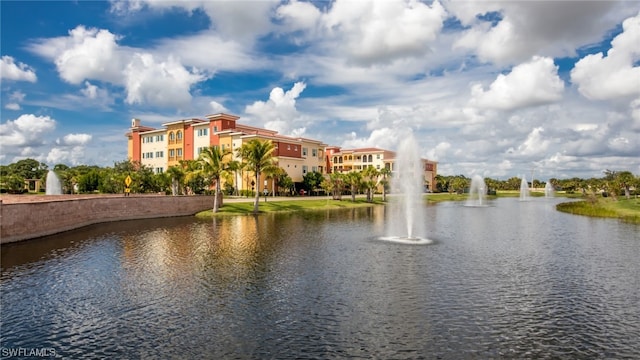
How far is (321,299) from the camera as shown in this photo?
1788cm

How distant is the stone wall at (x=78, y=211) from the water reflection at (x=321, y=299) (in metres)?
2.49

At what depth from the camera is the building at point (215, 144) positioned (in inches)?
3452

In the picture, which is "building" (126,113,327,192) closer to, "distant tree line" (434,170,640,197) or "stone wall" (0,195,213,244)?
"stone wall" (0,195,213,244)

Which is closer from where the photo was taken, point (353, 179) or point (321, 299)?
point (321, 299)

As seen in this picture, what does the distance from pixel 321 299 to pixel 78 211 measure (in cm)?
3751

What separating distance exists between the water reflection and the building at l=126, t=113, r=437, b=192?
5316 centimetres

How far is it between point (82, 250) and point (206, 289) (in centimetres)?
1598

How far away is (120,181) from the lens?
241ft

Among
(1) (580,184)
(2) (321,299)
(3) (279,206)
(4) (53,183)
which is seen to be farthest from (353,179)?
(1) (580,184)

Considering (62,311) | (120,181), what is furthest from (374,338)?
(120,181)

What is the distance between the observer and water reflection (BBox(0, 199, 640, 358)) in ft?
43.6

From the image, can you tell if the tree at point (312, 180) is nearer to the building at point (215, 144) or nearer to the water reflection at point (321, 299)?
the building at point (215, 144)

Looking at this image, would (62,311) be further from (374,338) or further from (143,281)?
(374,338)

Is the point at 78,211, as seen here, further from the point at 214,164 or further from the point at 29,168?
the point at 29,168
